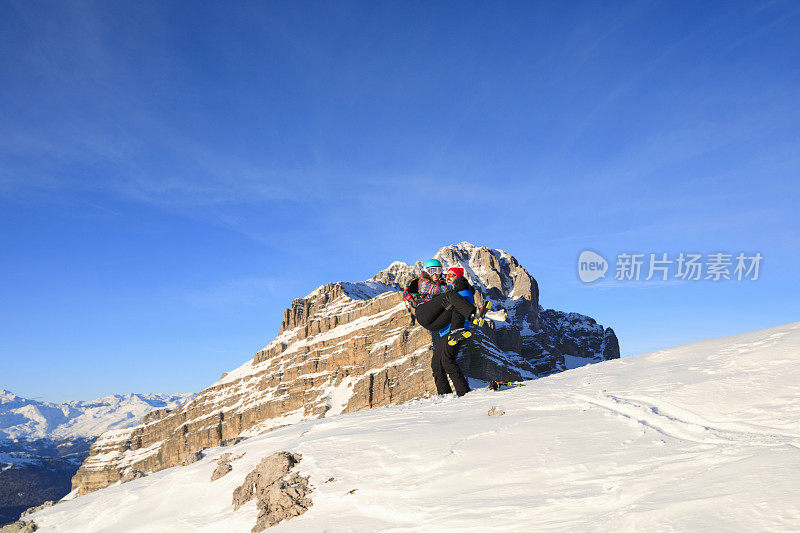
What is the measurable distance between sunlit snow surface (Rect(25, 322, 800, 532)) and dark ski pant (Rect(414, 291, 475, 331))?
2.53m

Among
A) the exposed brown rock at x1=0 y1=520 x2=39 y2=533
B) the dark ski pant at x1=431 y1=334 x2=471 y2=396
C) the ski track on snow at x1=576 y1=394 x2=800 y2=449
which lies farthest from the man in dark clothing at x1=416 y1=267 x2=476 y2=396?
the exposed brown rock at x1=0 y1=520 x2=39 y2=533

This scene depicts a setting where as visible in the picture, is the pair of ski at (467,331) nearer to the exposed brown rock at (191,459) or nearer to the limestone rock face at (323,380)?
the exposed brown rock at (191,459)

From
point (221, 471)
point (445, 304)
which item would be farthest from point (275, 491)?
point (445, 304)

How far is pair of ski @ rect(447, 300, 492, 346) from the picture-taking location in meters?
12.2

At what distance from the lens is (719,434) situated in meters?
5.94

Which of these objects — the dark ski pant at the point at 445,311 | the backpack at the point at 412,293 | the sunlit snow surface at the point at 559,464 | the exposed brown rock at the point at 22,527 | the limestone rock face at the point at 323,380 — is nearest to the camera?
the sunlit snow surface at the point at 559,464

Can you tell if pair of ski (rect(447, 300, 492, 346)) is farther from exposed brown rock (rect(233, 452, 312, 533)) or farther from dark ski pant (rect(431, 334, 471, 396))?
exposed brown rock (rect(233, 452, 312, 533))

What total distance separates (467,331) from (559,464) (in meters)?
7.13

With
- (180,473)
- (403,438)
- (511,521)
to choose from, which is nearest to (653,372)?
(403,438)

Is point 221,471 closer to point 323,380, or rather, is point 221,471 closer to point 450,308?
point 450,308

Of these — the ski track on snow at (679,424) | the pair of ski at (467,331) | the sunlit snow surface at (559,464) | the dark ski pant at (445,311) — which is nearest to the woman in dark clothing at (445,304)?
the dark ski pant at (445,311)

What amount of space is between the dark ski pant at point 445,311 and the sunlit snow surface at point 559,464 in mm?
2529

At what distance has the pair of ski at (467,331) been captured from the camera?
12195 mm

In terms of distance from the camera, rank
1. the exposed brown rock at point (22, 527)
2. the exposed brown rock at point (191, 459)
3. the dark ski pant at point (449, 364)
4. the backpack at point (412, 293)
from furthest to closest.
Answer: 1. the backpack at point (412, 293)
2. the dark ski pant at point (449, 364)
3. the exposed brown rock at point (191, 459)
4. the exposed brown rock at point (22, 527)
